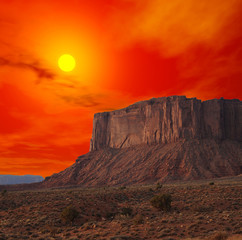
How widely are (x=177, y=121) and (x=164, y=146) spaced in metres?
9.16

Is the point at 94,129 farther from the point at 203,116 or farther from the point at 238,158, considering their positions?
the point at 238,158

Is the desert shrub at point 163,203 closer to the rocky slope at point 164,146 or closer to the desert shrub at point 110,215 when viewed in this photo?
the desert shrub at point 110,215

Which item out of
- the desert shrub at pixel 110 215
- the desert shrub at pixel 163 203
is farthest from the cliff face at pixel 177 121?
the desert shrub at pixel 110 215

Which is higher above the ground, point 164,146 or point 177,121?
point 177,121

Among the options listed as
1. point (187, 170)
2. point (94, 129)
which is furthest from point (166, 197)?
point (94, 129)

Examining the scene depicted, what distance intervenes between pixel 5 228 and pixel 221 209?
18.5 meters

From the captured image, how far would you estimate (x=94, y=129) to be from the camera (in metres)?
111

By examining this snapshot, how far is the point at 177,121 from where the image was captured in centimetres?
8619

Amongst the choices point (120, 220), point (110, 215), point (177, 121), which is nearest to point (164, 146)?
point (177, 121)

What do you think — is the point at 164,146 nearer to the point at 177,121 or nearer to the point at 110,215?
the point at 177,121

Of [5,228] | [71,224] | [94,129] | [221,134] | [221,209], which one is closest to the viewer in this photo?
[5,228]

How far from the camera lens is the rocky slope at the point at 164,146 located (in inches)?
2872

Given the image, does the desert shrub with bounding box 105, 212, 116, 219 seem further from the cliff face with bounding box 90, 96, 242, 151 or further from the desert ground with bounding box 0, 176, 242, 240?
the cliff face with bounding box 90, 96, 242, 151

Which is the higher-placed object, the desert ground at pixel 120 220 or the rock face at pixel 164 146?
the rock face at pixel 164 146
